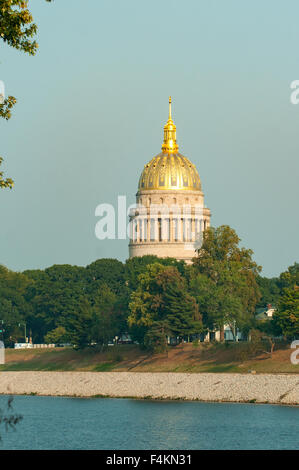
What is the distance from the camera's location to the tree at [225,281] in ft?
427

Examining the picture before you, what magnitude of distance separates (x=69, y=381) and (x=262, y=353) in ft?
66.6

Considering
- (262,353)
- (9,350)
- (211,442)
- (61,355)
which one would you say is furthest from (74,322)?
(211,442)

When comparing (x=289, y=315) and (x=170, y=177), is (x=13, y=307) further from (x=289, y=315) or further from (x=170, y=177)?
(x=289, y=315)

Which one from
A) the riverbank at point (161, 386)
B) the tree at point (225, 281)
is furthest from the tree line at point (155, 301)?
the riverbank at point (161, 386)

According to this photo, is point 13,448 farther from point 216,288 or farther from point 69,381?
point 216,288

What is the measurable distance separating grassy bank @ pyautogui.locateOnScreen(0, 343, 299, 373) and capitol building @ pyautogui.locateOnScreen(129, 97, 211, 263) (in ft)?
174

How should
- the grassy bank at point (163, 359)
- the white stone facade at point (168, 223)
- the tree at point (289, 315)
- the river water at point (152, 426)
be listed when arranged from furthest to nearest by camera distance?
the white stone facade at point (168, 223) < the tree at point (289, 315) < the grassy bank at point (163, 359) < the river water at point (152, 426)

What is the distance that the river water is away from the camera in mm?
72312

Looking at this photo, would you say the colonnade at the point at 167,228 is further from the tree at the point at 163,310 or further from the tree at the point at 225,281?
the tree at the point at 163,310

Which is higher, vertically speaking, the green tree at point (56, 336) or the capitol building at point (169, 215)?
the capitol building at point (169, 215)

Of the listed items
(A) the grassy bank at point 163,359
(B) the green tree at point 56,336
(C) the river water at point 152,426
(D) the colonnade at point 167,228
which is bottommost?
(C) the river water at point 152,426

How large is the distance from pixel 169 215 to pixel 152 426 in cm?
11616

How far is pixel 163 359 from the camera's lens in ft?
413

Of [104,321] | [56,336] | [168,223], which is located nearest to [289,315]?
[104,321]
